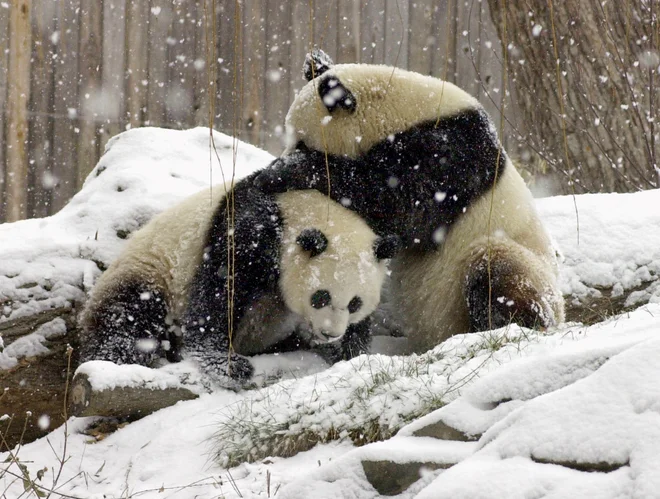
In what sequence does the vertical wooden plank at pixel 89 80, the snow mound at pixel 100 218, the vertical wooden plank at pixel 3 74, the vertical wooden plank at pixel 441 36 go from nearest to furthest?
the snow mound at pixel 100 218, the vertical wooden plank at pixel 3 74, the vertical wooden plank at pixel 89 80, the vertical wooden plank at pixel 441 36

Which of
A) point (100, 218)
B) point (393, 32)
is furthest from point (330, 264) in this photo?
point (393, 32)

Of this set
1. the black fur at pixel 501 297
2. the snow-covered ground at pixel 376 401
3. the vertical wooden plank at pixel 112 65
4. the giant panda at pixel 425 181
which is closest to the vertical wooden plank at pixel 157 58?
the vertical wooden plank at pixel 112 65

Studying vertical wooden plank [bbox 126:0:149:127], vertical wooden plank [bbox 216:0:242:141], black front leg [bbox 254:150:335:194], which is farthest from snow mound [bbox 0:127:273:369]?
vertical wooden plank [bbox 126:0:149:127]

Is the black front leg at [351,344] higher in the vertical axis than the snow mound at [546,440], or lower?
lower

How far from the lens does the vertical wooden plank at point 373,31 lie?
8.18m

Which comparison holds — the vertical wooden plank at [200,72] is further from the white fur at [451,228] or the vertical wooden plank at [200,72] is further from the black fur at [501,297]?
the black fur at [501,297]

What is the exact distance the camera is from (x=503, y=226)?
4.50 meters

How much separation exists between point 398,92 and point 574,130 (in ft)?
7.86

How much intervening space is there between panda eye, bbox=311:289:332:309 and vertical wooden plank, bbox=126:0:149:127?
4.15 metres

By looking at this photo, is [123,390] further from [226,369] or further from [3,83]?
[3,83]

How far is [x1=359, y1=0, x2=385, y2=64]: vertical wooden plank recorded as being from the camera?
8180 mm

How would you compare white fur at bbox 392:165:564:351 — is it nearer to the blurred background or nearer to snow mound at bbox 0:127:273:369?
snow mound at bbox 0:127:273:369

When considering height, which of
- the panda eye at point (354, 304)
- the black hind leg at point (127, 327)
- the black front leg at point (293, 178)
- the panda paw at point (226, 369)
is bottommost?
the panda paw at point (226, 369)

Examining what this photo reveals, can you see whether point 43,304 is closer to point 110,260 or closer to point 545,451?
point 110,260
